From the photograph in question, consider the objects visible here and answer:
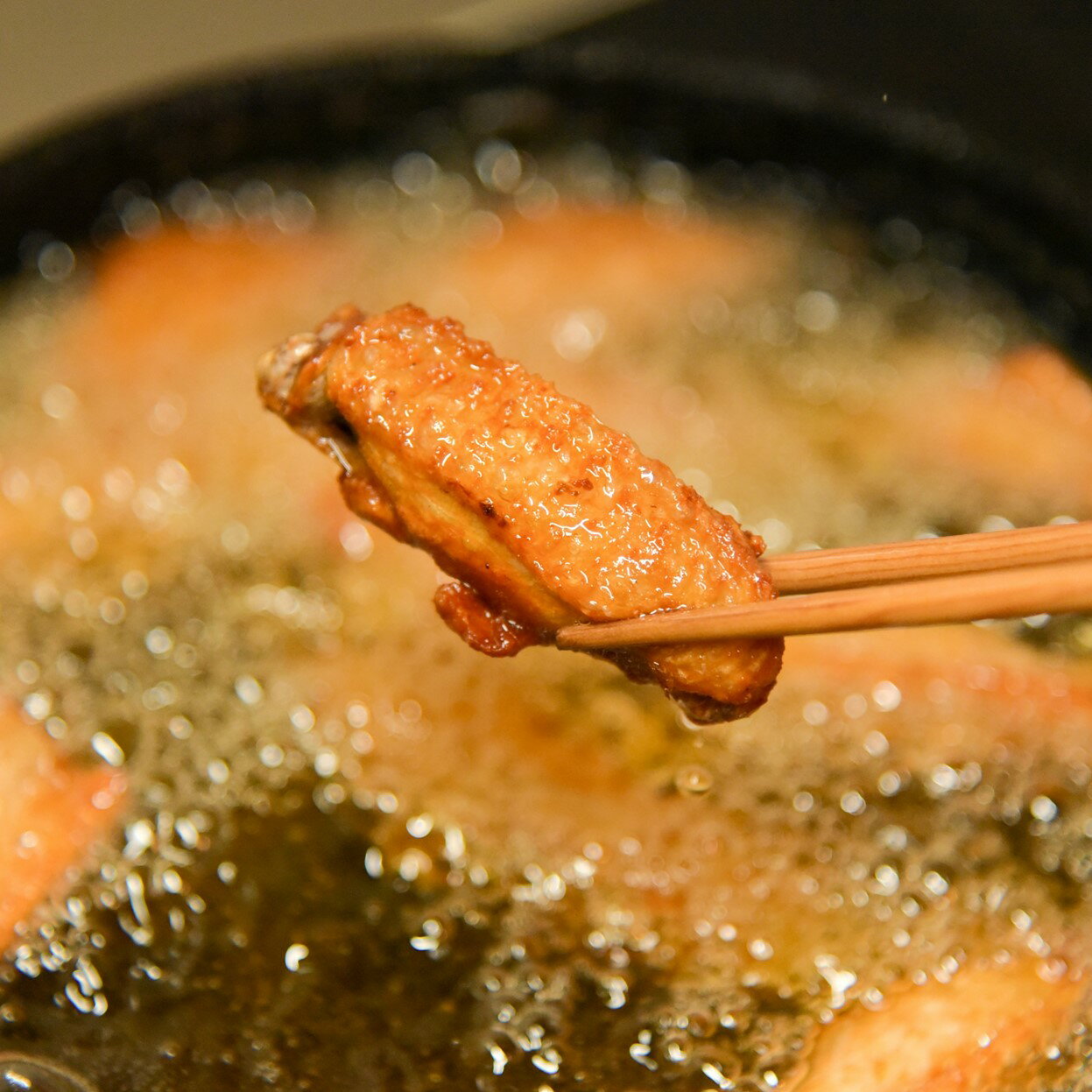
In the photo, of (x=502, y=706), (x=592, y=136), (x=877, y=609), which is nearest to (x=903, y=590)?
(x=877, y=609)

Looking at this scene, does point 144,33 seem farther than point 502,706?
Yes

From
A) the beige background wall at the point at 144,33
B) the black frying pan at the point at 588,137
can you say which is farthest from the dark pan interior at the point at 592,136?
the beige background wall at the point at 144,33

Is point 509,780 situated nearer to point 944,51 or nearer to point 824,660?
point 824,660

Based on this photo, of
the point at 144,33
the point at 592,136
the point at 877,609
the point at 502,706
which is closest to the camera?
the point at 877,609

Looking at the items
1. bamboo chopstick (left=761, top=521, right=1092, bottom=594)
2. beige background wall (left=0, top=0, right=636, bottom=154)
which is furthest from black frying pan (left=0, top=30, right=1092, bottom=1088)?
bamboo chopstick (left=761, top=521, right=1092, bottom=594)

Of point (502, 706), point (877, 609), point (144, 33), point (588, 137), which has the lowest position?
point (877, 609)

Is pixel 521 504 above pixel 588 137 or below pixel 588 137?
below

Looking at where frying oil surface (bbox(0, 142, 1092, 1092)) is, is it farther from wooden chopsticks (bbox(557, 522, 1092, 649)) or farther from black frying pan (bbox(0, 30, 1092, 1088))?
wooden chopsticks (bbox(557, 522, 1092, 649))

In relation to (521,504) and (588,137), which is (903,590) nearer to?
(521,504)

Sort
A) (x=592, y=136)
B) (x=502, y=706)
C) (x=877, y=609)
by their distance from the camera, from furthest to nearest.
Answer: (x=592, y=136), (x=502, y=706), (x=877, y=609)
